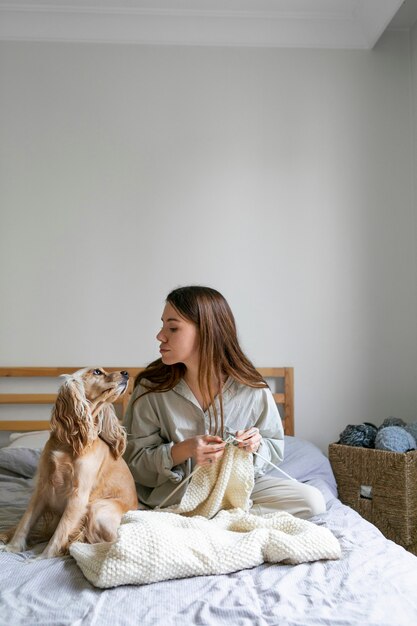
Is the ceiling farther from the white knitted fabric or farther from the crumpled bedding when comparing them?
the crumpled bedding

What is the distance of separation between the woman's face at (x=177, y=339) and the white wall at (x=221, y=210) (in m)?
1.30

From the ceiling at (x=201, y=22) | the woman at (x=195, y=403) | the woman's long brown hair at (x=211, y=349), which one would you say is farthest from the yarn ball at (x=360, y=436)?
the ceiling at (x=201, y=22)

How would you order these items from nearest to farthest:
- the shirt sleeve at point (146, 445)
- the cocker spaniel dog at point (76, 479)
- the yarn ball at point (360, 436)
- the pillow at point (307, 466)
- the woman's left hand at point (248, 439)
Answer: the cocker spaniel dog at point (76, 479) < the woman's left hand at point (248, 439) < the shirt sleeve at point (146, 445) < the pillow at point (307, 466) < the yarn ball at point (360, 436)

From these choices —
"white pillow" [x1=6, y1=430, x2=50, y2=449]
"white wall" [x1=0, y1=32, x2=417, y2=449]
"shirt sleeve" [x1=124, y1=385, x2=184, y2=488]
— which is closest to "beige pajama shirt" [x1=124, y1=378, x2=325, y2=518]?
"shirt sleeve" [x1=124, y1=385, x2=184, y2=488]

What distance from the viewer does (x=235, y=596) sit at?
1.27 metres

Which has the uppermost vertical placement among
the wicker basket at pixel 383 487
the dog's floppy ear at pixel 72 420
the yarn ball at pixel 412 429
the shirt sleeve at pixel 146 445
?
the dog's floppy ear at pixel 72 420

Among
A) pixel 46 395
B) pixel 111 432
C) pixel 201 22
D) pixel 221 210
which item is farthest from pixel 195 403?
pixel 201 22

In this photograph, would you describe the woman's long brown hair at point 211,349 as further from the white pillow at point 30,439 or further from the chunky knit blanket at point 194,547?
the white pillow at point 30,439

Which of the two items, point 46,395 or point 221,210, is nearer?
point 46,395

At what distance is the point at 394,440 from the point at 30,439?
60.7 inches

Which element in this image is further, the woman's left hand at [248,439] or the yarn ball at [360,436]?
the yarn ball at [360,436]

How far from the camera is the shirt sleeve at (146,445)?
75.5 inches

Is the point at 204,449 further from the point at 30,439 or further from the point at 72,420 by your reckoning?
the point at 30,439

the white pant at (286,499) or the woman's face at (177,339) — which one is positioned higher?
the woman's face at (177,339)
